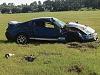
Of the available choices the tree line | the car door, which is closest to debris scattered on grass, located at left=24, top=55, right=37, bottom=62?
the car door

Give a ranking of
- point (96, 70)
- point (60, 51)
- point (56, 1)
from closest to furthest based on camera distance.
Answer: point (96, 70) → point (60, 51) → point (56, 1)

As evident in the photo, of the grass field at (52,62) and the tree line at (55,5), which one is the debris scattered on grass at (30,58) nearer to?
the grass field at (52,62)

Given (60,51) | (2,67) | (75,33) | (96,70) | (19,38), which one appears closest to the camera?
(96,70)

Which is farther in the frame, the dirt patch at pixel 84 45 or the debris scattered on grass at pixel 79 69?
the dirt patch at pixel 84 45

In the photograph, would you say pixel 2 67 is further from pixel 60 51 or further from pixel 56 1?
pixel 56 1

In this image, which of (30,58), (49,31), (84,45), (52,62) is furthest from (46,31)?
(52,62)

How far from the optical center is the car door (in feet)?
57.8

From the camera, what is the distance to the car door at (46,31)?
1762 centimetres

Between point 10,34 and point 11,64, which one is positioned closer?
point 11,64

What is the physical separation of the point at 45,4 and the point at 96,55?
463 feet

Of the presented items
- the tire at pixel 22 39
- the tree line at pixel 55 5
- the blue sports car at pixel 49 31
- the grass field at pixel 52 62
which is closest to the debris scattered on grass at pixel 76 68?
the grass field at pixel 52 62

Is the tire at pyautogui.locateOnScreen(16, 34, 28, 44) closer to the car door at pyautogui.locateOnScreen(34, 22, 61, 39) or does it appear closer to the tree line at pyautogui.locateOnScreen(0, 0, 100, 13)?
the car door at pyautogui.locateOnScreen(34, 22, 61, 39)

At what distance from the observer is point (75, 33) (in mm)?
17109

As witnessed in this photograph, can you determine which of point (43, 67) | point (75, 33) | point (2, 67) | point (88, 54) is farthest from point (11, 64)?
point (75, 33)
